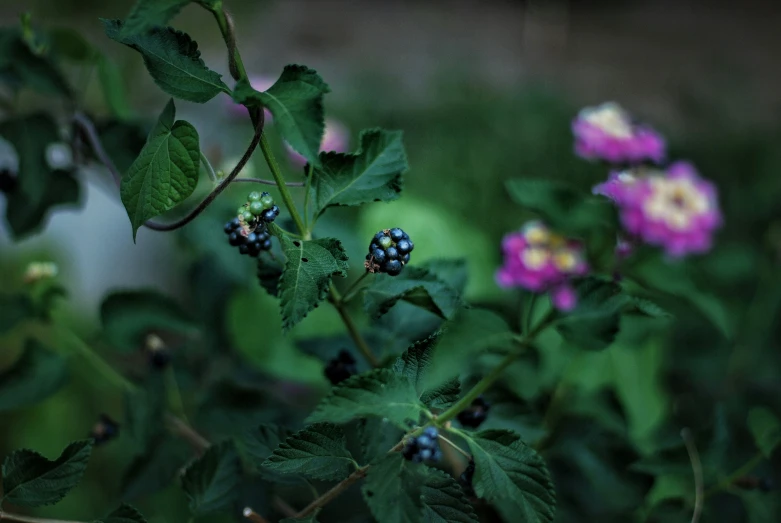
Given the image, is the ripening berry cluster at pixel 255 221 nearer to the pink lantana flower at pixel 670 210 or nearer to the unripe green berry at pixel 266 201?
the unripe green berry at pixel 266 201

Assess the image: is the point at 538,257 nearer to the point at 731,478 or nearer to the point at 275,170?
the point at 731,478

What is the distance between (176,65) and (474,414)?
331 mm

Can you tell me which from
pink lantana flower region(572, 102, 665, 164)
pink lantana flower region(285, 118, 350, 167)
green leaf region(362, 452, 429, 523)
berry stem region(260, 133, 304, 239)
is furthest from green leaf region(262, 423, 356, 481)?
pink lantana flower region(285, 118, 350, 167)

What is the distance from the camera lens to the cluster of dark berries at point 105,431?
674 millimetres

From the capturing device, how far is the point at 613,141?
3.21 feet

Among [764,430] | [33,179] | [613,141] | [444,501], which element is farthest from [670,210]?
[33,179]

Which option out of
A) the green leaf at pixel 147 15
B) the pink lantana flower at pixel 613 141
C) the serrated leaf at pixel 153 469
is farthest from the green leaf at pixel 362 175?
the pink lantana flower at pixel 613 141

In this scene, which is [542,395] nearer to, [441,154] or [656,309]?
[656,309]

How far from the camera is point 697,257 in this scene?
5.08 ft

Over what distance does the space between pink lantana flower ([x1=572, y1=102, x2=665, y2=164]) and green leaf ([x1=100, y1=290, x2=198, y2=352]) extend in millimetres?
583

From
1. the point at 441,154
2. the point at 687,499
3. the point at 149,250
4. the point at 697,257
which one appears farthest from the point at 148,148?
the point at 441,154

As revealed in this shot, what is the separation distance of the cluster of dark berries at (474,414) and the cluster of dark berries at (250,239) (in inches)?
8.0

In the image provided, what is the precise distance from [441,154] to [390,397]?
1.79 metres

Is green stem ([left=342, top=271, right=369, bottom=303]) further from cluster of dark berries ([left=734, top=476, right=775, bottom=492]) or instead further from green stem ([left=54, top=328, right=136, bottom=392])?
cluster of dark berries ([left=734, top=476, right=775, bottom=492])
